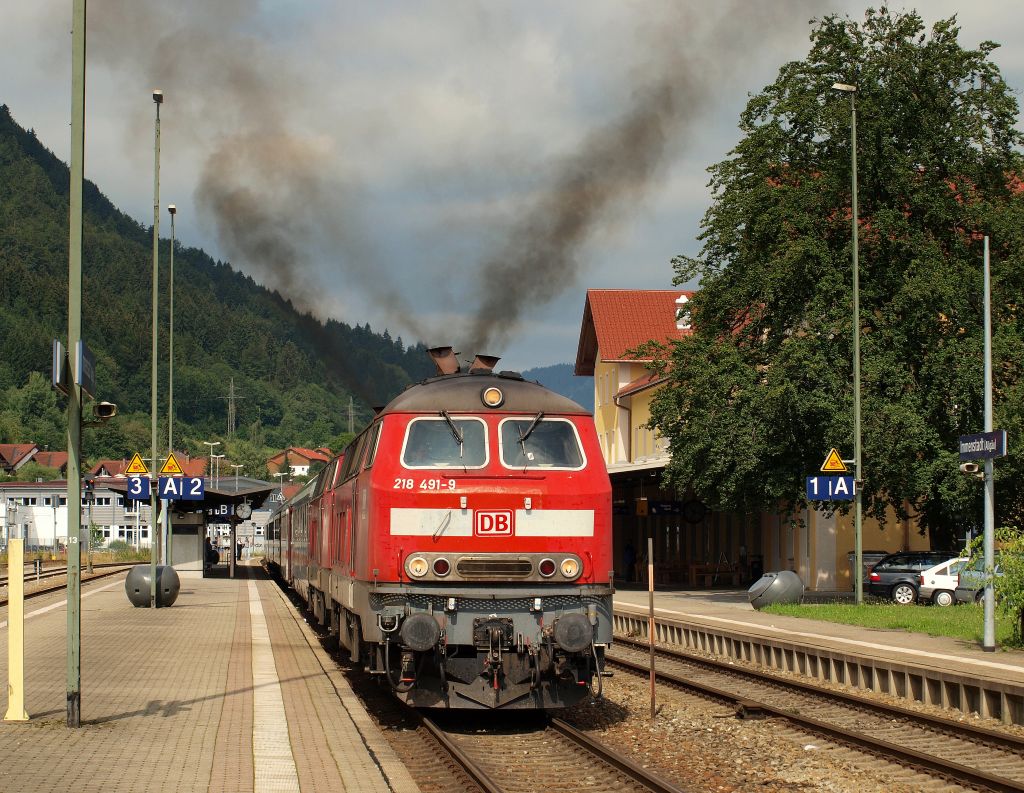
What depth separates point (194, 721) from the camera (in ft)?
39.6

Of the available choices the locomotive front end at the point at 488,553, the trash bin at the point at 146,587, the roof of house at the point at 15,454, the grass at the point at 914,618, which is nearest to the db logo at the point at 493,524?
the locomotive front end at the point at 488,553

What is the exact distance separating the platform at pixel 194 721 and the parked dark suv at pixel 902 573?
16760mm

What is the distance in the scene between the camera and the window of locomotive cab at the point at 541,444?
43.2ft

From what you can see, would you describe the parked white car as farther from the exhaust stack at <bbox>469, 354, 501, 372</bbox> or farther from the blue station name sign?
the exhaust stack at <bbox>469, 354, 501, 372</bbox>

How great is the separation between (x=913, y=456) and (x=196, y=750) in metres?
23.8

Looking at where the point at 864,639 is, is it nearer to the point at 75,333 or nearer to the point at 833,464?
the point at 833,464

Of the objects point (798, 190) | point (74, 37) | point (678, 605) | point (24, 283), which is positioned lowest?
point (678, 605)

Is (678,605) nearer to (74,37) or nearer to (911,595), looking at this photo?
(911,595)

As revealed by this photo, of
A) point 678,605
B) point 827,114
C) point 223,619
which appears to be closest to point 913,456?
point 678,605

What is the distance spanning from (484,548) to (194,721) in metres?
3.13

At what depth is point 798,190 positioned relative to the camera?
33.1 m

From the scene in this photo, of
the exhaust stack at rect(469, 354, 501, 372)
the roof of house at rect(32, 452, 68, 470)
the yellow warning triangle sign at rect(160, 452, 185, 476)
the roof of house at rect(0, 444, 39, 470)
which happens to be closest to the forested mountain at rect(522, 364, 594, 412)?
the exhaust stack at rect(469, 354, 501, 372)

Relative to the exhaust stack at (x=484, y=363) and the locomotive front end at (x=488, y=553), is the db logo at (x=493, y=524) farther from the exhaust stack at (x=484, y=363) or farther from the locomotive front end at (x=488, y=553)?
the exhaust stack at (x=484, y=363)

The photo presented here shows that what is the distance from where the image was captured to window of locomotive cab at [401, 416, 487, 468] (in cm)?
1302
